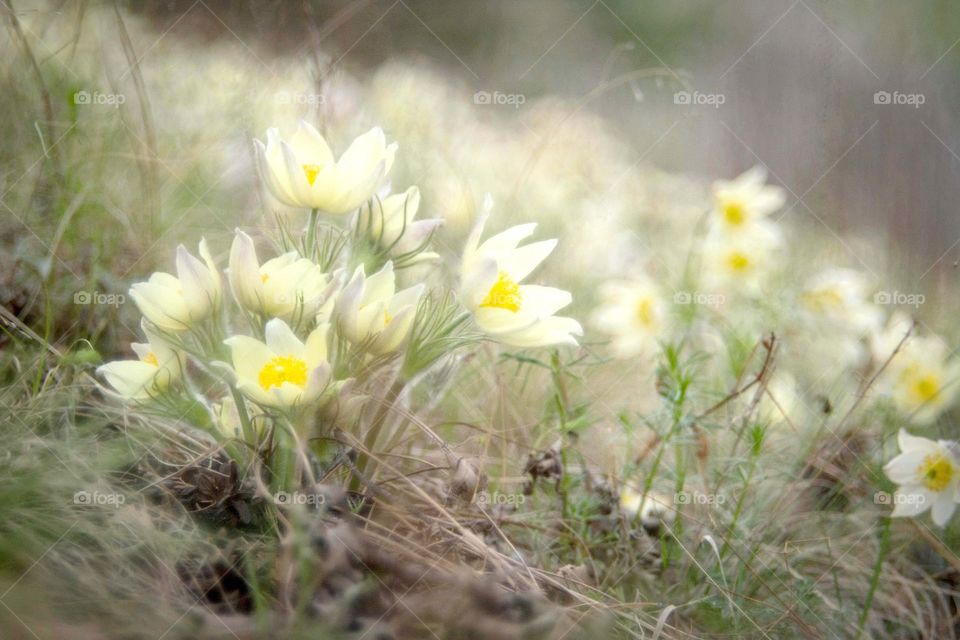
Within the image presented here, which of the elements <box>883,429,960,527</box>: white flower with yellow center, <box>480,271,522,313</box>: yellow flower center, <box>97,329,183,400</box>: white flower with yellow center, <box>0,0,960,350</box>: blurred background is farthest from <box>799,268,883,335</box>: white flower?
<box>97,329,183,400</box>: white flower with yellow center

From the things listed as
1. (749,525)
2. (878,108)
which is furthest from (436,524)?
(878,108)

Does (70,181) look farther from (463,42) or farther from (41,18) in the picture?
(463,42)

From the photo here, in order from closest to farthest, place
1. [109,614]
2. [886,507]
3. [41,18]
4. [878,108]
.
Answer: [109,614] < [886,507] < [41,18] < [878,108]
